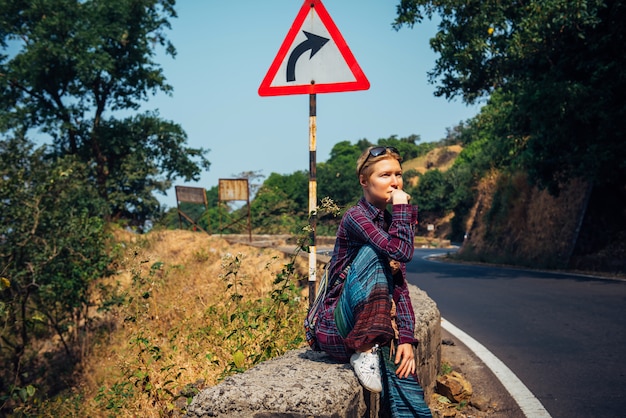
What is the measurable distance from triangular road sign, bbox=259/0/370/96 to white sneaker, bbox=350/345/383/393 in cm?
219

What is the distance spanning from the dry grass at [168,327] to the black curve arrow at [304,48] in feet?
4.88

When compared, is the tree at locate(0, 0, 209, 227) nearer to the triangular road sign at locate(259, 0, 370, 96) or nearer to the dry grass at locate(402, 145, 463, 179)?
the triangular road sign at locate(259, 0, 370, 96)

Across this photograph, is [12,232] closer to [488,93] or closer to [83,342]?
[83,342]

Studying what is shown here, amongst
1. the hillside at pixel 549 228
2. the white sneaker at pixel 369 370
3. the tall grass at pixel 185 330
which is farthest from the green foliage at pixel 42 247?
the hillside at pixel 549 228

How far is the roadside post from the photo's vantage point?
4371mm

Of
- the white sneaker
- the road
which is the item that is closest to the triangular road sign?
the white sneaker

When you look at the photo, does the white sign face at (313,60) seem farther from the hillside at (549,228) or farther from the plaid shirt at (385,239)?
the hillside at (549,228)

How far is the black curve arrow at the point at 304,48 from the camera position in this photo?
4.41 metres

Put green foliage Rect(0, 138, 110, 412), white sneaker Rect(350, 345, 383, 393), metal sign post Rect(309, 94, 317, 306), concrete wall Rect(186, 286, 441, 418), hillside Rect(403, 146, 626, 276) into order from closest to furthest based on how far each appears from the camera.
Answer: concrete wall Rect(186, 286, 441, 418), white sneaker Rect(350, 345, 383, 393), metal sign post Rect(309, 94, 317, 306), green foliage Rect(0, 138, 110, 412), hillside Rect(403, 146, 626, 276)

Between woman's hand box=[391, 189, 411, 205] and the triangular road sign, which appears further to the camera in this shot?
the triangular road sign

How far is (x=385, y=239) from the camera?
9.48 feet

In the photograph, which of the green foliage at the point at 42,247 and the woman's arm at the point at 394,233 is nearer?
the woman's arm at the point at 394,233

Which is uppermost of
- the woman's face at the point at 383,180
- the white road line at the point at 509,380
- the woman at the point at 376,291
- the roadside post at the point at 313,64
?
the roadside post at the point at 313,64

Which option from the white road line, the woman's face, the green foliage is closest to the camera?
the woman's face
